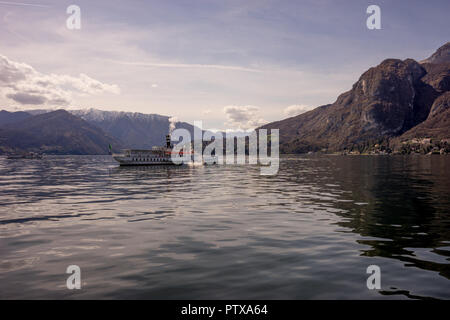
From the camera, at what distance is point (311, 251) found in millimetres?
17547

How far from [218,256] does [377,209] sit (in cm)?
2083

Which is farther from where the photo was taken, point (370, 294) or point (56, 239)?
point (56, 239)

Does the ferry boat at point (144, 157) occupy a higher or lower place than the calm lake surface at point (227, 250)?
higher

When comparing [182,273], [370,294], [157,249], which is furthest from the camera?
[157,249]

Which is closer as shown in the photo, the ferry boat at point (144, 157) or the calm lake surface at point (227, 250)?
the calm lake surface at point (227, 250)

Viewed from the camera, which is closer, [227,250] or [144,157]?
[227,250]

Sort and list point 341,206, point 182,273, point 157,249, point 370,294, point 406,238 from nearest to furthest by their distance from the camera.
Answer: point 370,294 → point 182,273 → point 157,249 → point 406,238 → point 341,206

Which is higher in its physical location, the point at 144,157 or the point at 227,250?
the point at 144,157

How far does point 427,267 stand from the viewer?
14898mm

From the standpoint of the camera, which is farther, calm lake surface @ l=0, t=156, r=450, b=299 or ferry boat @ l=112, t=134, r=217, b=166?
ferry boat @ l=112, t=134, r=217, b=166

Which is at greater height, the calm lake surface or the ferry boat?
the ferry boat
